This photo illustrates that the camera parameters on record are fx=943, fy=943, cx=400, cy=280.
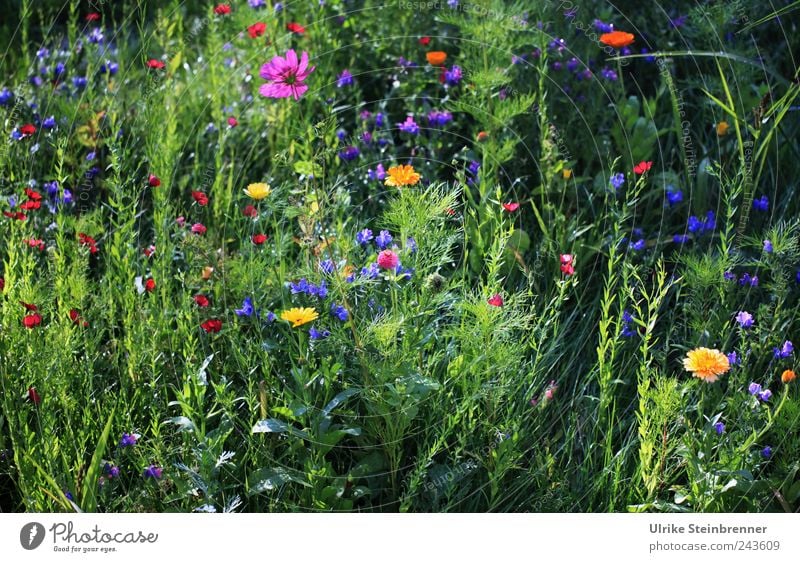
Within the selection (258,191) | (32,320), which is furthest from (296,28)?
(32,320)

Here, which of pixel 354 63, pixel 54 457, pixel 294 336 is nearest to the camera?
pixel 54 457

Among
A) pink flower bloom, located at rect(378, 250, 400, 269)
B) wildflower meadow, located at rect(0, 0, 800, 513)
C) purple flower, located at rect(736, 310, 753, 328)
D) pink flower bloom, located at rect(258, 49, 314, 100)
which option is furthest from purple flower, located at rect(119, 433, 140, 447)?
purple flower, located at rect(736, 310, 753, 328)

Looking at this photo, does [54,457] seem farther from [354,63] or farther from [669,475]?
[354,63]

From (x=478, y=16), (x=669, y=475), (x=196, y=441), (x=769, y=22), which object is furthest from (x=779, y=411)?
(x=769, y=22)

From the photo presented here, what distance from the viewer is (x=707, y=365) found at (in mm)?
2244

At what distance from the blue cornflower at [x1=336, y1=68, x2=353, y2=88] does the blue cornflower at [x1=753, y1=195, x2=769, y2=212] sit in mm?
1386

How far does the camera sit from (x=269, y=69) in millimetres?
2311

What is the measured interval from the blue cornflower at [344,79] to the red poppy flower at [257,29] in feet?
1.01

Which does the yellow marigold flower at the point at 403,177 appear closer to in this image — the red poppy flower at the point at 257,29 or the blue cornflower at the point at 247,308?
the blue cornflower at the point at 247,308

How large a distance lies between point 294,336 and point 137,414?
469 millimetres

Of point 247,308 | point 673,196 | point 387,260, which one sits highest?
point 387,260

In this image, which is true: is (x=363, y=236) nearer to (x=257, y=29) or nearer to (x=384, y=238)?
(x=384, y=238)

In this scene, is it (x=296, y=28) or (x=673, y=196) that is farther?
(x=296, y=28)

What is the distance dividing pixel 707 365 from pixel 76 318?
5.21 ft
